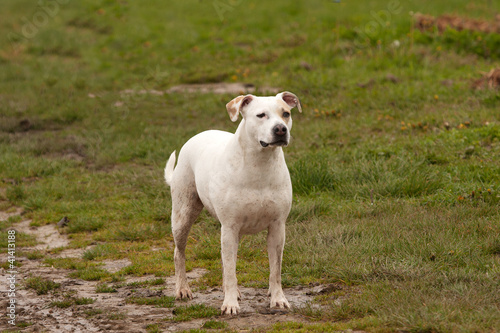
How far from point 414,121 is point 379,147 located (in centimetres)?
147

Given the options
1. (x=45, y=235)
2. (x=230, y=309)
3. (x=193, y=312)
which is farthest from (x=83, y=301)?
(x=45, y=235)

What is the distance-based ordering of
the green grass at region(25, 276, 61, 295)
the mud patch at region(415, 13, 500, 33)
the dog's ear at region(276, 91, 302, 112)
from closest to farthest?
the dog's ear at region(276, 91, 302, 112) → the green grass at region(25, 276, 61, 295) → the mud patch at region(415, 13, 500, 33)

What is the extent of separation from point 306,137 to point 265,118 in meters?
5.74

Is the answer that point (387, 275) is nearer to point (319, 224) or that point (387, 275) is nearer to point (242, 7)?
point (319, 224)

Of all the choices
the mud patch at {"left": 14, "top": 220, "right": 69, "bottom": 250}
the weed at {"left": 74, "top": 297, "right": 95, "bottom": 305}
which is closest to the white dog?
the weed at {"left": 74, "top": 297, "right": 95, "bottom": 305}

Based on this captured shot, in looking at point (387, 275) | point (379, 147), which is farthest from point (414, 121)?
point (387, 275)

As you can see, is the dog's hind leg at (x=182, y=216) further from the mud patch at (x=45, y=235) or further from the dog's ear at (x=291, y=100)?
the mud patch at (x=45, y=235)

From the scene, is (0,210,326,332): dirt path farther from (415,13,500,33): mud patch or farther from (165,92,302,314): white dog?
(415,13,500,33): mud patch

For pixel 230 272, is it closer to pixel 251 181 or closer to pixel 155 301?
pixel 251 181

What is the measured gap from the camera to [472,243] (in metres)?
5.94

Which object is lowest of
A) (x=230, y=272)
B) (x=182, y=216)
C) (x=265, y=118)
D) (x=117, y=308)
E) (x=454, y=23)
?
(x=117, y=308)

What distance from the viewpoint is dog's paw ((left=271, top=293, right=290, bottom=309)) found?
5154mm

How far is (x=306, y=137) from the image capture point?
417 inches

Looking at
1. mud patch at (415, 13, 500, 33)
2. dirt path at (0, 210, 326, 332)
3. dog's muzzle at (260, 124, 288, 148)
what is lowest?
dirt path at (0, 210, 326, 332)
